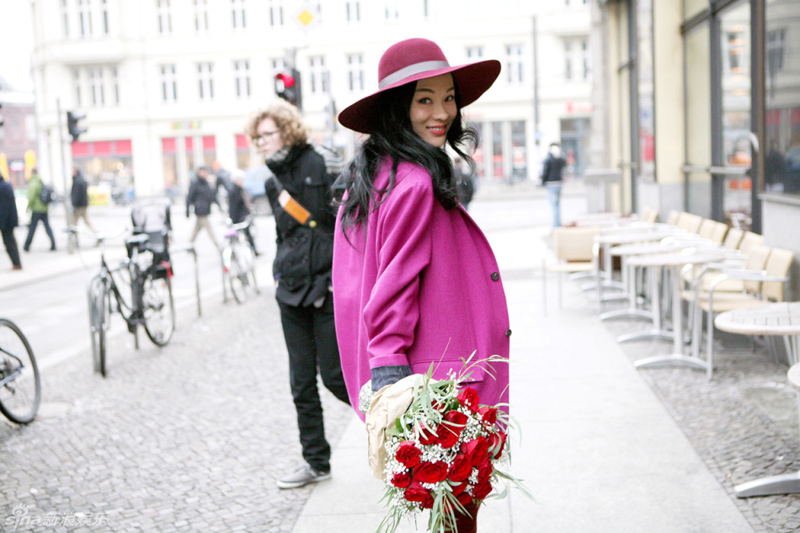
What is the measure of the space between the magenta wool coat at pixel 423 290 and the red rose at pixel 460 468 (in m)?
0.30

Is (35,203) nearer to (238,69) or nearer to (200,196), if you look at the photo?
(200,196)

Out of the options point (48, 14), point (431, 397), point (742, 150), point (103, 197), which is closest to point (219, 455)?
point (431, 397)

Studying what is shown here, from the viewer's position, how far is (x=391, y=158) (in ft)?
8.04

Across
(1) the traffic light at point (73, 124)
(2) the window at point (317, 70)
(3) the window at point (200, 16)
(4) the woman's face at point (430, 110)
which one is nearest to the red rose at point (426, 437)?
(4) the woman's face at point (430, 110)

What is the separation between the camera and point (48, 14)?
48.2 m

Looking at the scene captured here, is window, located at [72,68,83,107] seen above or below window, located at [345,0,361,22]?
below

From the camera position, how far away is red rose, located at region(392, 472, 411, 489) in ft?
6.72

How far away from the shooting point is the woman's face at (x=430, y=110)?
247cm

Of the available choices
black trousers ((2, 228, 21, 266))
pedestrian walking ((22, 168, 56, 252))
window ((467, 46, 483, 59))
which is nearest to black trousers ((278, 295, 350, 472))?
black trousers ((2, 228, 21, 266))

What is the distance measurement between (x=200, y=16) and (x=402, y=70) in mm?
48532

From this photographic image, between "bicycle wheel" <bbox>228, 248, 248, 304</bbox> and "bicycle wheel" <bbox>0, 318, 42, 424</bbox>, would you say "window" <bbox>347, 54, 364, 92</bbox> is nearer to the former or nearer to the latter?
"bicycle wheel" <bbox>228, 248, 248, 304</bbox>

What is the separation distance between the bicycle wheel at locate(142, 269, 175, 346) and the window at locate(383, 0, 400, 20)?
39.3 metres

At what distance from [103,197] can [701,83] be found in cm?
3566

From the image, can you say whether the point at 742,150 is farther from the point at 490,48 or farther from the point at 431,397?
the point at 490,48
